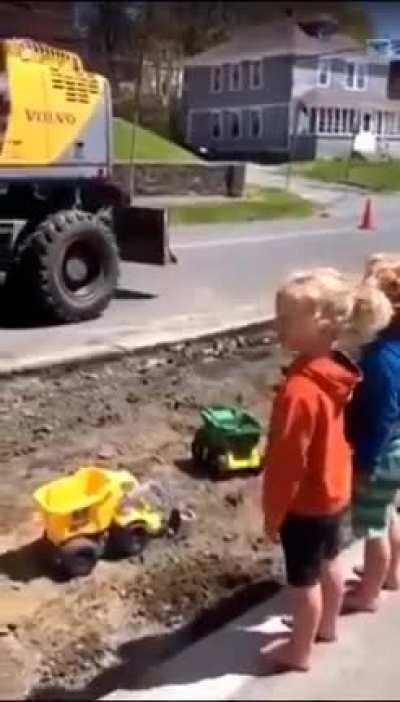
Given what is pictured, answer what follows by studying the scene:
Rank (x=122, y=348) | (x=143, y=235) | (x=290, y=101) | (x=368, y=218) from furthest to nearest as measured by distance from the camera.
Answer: (x=143, y=235) → (x=122, y=348) → (x=368, y=218) → (x=290, y=101)

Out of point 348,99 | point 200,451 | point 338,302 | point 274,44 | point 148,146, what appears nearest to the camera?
point 338,302

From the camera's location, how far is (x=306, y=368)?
1.79 m

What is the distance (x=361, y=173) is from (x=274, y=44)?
0.61 metres

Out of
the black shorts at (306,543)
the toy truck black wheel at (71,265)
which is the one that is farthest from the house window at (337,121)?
Result: the toy truck black wheel at (71,265)

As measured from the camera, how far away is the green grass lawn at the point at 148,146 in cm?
265

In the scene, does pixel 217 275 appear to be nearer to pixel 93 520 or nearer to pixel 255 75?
pixel 93 520

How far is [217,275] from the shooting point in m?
4.98

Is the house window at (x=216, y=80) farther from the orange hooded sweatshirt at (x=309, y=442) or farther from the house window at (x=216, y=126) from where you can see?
the orange hooded sweatshirt at (x=309, y=442)

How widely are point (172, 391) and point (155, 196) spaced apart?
642 mm

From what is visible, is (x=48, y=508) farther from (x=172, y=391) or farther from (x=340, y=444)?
(x=172, y=391)

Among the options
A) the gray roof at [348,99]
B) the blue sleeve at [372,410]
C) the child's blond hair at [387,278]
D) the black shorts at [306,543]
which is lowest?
the black shorts at [306,543]

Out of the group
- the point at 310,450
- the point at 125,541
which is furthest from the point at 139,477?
the point at 310,450

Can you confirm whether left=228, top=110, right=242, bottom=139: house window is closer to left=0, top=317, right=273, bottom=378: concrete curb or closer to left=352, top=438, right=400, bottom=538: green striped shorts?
left=352, top=438, right=400, bottom=538: green striped shorts

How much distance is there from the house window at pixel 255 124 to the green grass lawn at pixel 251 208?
284 millimetres
